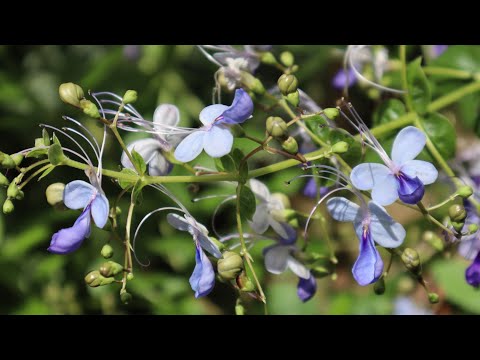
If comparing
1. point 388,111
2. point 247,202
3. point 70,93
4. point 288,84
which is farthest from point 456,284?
point 70,93

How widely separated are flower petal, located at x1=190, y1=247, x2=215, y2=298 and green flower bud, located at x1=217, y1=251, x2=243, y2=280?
0.03 m

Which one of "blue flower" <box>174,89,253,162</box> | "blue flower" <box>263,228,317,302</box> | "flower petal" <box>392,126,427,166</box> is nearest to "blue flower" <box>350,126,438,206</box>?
"flower petal" <box>392,126,427,166</box>

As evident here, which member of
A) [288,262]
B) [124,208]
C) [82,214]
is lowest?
[124,208]

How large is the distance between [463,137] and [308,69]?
2.27ft

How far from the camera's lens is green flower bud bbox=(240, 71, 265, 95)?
55.5 inches

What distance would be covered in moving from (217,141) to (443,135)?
0.62 meters

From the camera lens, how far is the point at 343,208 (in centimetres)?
123

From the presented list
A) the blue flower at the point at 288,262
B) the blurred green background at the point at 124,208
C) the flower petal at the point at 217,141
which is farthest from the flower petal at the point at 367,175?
the blurred green background at the point at 124,208

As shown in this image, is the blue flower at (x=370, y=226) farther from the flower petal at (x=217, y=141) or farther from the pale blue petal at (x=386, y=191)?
the flower petal at (x=217, y=141)

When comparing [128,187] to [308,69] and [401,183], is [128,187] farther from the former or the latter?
[308,69]

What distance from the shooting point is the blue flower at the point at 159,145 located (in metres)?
1.32

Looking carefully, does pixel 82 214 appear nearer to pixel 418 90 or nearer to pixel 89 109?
pixel 89 109

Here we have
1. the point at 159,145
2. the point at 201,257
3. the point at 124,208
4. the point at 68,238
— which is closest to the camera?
the point at 68,238

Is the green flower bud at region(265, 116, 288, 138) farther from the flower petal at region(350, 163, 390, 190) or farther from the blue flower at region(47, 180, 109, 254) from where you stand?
the blue flower at region(47, 180, 109, 254)
